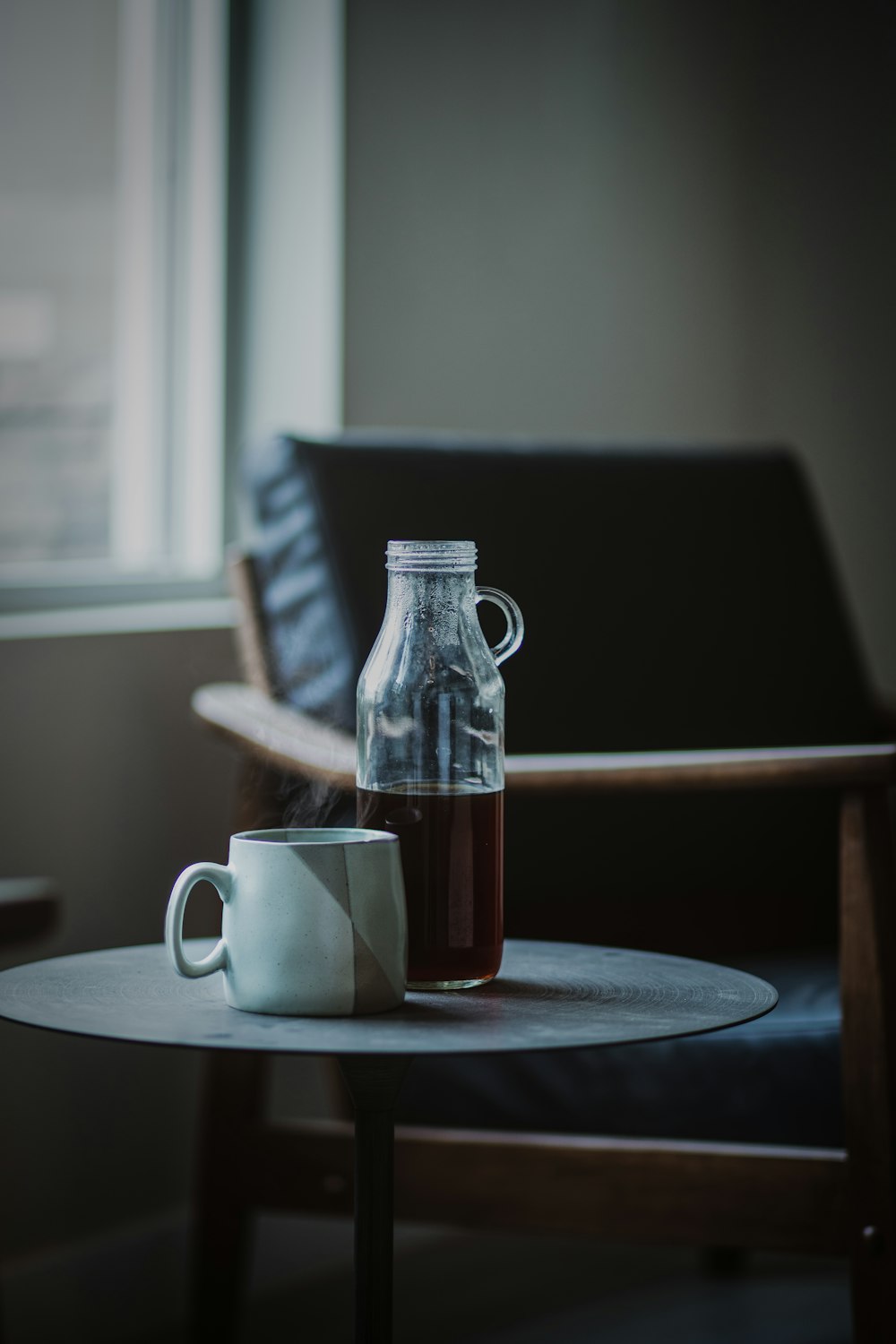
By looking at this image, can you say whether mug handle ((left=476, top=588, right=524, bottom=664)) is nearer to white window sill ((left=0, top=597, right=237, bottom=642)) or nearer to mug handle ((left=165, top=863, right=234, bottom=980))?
mug handle ((left=165, top=863, right=234, bottom=980))

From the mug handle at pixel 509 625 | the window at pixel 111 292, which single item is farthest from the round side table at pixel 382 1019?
the window at pixel 111 292

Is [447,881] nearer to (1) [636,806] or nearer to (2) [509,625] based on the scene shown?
(2) [509,625]

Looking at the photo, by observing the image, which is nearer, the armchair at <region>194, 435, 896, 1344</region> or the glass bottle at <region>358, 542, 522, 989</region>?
the glass bottle at <region>358, 542, 522, 989</region>

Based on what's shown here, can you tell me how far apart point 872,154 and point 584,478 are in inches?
47.0

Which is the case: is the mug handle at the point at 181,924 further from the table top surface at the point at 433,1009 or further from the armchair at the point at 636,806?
the armchair at the point at 636,806

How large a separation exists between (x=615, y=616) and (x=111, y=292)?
792 millimetres

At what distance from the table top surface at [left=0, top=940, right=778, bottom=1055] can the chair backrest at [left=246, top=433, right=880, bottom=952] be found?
2.16 ft

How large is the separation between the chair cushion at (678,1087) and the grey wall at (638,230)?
97 centimetres

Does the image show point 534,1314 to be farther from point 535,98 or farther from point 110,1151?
point 535,98

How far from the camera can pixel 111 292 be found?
7.00 feet

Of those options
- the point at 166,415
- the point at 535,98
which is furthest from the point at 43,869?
Result: the point at 535,98

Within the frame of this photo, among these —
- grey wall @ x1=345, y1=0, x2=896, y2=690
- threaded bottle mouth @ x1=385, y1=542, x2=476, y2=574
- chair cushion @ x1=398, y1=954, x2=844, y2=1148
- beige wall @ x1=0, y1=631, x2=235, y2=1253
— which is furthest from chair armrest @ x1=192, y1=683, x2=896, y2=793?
grey wall @ x1=345, y1=0, x2=896, y2=690

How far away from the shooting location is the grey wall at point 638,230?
217 centimetres

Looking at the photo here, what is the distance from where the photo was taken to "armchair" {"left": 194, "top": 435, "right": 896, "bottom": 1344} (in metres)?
1.34
